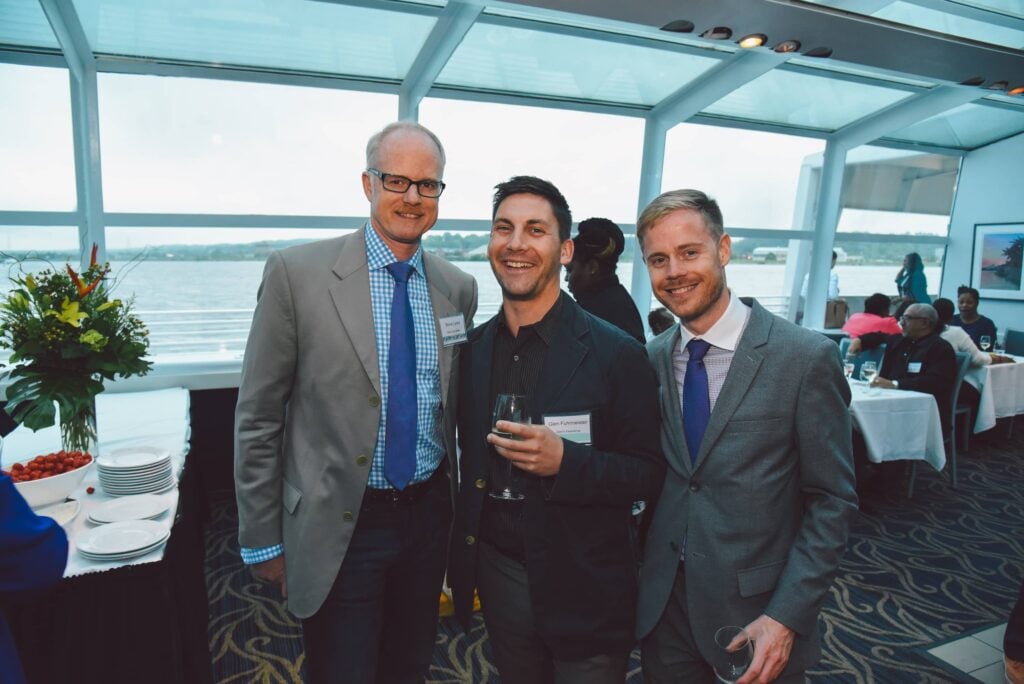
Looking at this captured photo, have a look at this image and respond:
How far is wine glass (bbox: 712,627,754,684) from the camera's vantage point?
1.17m

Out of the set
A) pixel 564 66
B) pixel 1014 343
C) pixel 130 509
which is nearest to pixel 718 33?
pixel 564 66

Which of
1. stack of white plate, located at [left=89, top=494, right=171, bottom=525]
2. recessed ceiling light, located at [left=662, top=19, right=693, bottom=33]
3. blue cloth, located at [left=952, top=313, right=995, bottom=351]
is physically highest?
recessed ceiling light, located at [left=662, top=19, right=693, bottom=33]

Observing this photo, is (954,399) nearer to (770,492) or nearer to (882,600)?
(882,600)

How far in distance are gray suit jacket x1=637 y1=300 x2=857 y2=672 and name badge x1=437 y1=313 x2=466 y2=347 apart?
2.21ft

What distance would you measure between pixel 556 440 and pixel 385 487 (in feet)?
1.83

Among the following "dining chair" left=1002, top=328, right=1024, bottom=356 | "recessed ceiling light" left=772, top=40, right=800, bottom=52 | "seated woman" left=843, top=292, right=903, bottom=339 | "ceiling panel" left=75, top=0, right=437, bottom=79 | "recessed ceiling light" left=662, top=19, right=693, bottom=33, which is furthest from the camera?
"dining chair" left=1002, top=328, right=1024, bottom=356

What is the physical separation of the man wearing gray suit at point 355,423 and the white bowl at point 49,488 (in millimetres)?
939

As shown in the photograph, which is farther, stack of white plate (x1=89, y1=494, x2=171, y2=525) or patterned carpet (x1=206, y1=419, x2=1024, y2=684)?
patterned carpet (x1=206, y1=419, x2=1024, y2=684)

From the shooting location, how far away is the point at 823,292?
6988 mm

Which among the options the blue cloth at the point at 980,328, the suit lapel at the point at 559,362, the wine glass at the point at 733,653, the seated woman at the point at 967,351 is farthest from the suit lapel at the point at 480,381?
the blue cloth at the point at 980,328

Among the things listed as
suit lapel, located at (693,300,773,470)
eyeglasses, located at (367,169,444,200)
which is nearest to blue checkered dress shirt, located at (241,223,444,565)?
eyeglasses, located at (367,169,444,200)

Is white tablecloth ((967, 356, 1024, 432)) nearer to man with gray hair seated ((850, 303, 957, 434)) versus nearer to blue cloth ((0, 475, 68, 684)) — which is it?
man with gray hair seated ((850, 303, 957, 434))

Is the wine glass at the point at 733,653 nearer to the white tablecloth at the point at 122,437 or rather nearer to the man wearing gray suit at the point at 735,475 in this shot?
the man wearing gray suit at the point at 735,475

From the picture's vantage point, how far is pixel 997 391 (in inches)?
221
